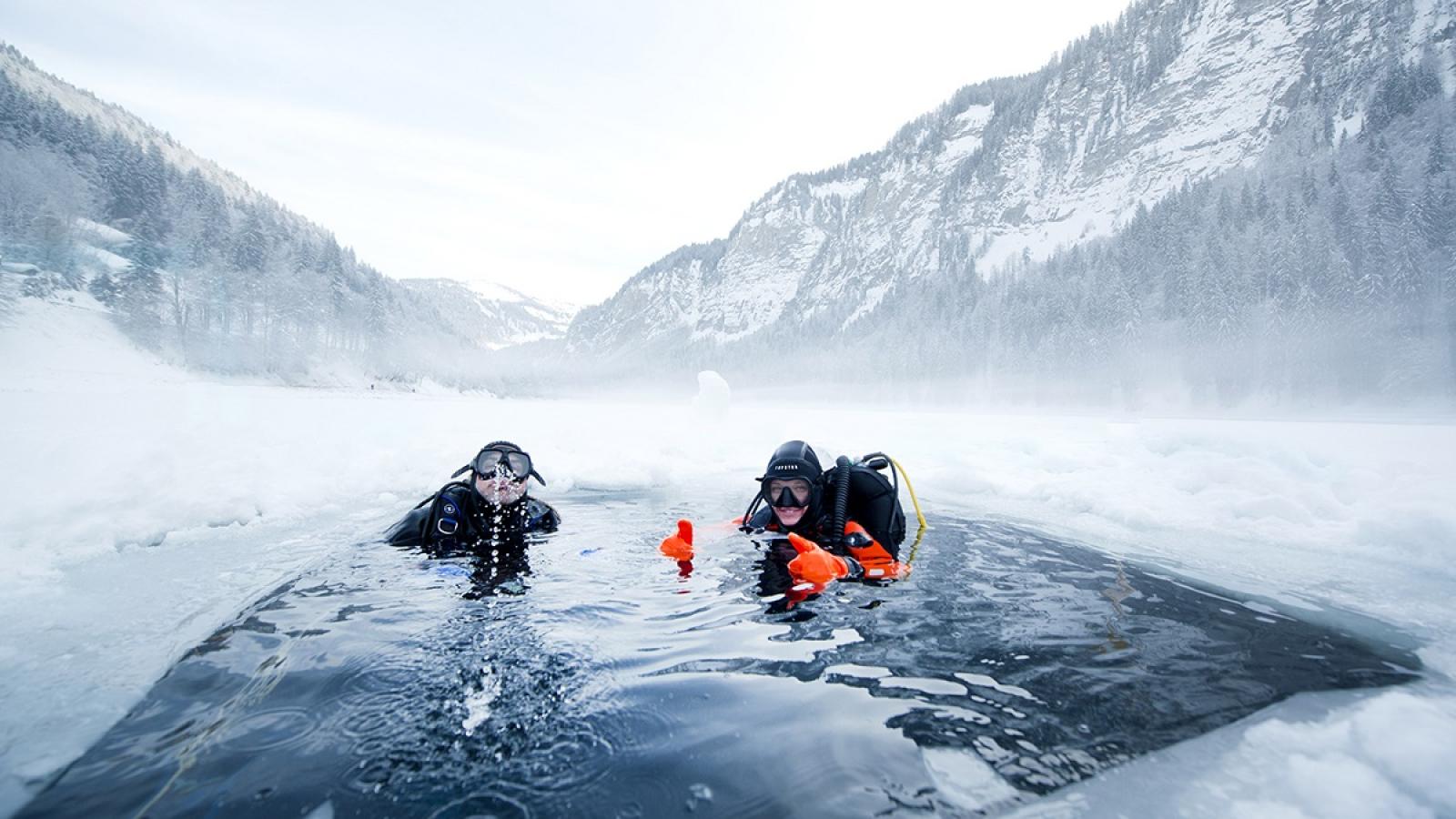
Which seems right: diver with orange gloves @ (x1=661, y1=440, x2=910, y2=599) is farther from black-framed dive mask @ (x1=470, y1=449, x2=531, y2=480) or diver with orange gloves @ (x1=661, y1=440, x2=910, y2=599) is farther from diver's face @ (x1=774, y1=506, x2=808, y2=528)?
black-framed dive mask @ (x1=470, y1=449, x2=531, y2=480)

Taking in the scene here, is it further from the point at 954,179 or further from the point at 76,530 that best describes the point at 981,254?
the point at 76,530

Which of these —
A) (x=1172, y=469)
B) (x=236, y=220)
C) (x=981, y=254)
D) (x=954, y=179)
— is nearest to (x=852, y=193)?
(x=954, y=179)

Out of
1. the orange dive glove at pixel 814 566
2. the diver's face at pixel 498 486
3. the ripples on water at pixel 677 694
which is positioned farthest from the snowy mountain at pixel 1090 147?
the diver's face at pixel 498 486

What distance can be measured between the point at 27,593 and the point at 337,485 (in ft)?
16.6

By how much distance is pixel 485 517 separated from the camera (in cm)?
593

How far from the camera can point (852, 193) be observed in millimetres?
166375

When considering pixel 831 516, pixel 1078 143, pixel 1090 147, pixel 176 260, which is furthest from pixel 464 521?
pixel 1078 143

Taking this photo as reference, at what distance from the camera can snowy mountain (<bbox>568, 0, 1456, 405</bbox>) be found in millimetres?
58156

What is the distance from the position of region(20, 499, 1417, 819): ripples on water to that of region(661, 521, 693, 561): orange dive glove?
69 centimetres

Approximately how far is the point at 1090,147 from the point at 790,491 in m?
116

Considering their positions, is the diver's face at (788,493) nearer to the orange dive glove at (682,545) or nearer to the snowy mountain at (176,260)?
the orange dive glove at (682,545)

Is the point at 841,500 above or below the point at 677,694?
above

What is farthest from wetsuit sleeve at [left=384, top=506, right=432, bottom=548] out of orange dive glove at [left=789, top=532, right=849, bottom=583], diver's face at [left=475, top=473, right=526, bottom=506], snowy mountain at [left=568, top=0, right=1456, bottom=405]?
snowy mountain at [left=568, top=0, right=1456, bottom=405]

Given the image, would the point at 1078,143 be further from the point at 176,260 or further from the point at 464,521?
the point at 176,260
